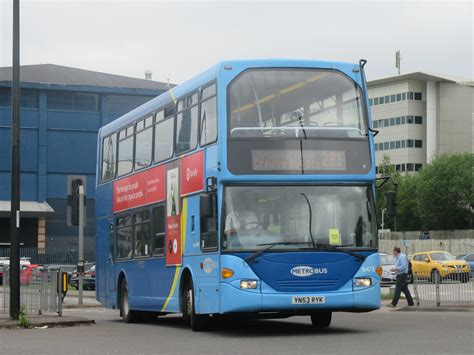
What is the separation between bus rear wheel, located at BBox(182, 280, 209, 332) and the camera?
62.3 feet

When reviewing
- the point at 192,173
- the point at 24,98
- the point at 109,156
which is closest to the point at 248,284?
the point at 192,173

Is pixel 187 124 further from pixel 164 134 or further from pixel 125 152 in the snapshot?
pixel 125 152

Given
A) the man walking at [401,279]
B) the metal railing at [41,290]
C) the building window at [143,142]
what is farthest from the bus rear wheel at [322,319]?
the man walking at [401,279]

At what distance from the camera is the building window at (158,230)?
21.0m

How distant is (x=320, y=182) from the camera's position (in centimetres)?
1773

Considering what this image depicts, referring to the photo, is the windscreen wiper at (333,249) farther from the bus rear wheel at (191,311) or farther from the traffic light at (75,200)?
the traffic light at (75,200)

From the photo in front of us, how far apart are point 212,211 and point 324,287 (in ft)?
7.08

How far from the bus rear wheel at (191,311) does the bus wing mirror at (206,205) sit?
1.88 m

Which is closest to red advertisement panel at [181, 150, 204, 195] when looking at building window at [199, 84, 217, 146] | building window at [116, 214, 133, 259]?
building window at [199, 84, 217, 146]

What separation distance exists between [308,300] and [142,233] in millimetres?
5990

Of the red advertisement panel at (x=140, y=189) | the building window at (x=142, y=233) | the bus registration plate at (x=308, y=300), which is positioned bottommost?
the bus registration plate at (x=308, y=300)

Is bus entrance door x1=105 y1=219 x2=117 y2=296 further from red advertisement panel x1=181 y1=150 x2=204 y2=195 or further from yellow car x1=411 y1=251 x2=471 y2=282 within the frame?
yellow car x1=411 y1=251 x2=471 y2=282

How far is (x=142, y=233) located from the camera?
22.5 m

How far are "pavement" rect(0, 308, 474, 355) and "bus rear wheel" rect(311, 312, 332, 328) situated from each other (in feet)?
0.51
